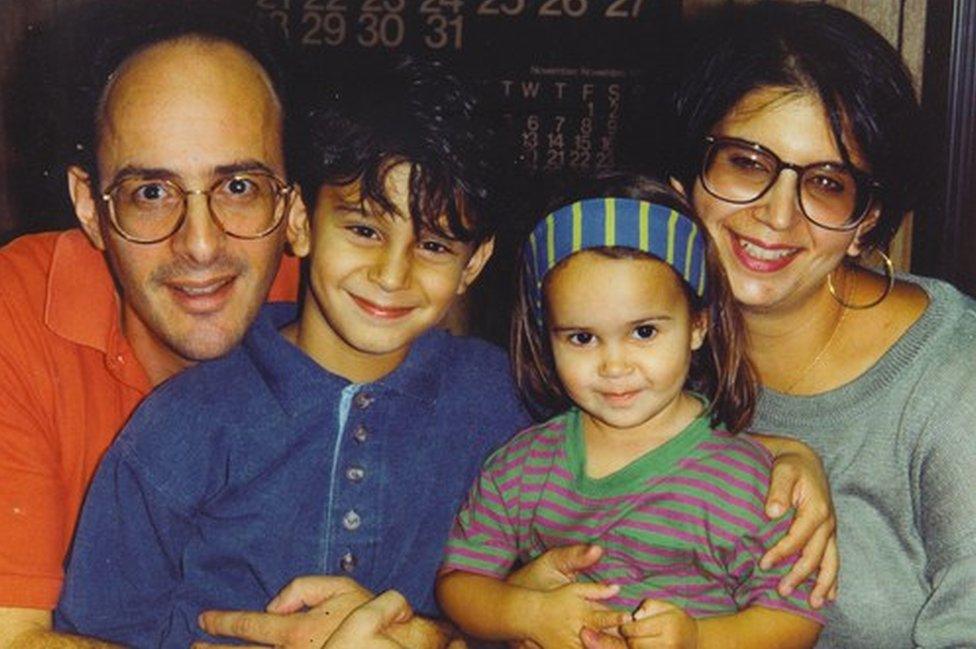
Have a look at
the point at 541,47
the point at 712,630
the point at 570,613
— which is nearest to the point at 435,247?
the point at 570,613

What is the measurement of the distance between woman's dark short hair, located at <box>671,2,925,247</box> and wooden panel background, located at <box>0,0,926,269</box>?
1.18 m

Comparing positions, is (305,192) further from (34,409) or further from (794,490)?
(794,490)

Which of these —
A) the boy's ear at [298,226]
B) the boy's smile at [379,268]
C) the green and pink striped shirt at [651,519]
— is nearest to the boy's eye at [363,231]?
the boy's smile at [379,268]

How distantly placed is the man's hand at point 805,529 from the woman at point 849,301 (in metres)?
0.15

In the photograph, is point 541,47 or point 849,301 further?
point 541,47

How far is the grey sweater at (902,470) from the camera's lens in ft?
5.64

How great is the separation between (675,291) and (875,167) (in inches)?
13.7

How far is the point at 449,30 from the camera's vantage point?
2.98 metres

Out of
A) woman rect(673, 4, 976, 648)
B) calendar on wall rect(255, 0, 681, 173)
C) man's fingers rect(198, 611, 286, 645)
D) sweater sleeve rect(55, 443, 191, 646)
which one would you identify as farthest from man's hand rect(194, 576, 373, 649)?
calendar on wall rect(255, 0, 681, 173)

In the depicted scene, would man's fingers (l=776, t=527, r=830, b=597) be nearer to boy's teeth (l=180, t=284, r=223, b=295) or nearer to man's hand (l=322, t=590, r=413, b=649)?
man's hand (l=322, t=590, r=413, b=649)

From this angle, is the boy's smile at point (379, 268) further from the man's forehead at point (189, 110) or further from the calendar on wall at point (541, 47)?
the calendar on wall at point (541, 47)

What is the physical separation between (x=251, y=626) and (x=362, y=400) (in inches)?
14.4

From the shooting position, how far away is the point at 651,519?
5.31 feet

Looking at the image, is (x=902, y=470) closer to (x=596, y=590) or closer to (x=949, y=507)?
(x=949, y=507)
